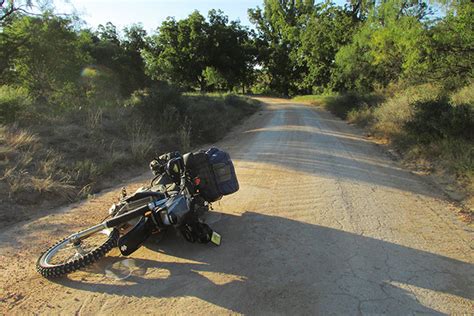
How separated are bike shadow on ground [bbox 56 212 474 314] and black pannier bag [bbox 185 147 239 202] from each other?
559 mm

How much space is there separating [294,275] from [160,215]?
4.93ft

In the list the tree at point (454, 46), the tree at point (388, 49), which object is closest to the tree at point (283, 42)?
the tree at point (388, 49)

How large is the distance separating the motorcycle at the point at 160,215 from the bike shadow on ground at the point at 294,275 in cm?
20

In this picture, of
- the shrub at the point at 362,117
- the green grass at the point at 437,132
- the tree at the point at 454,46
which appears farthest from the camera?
the shrub at the point at 362,117

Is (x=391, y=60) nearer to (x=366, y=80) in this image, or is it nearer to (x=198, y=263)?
(x=366, y=80)

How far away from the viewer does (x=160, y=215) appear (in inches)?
154

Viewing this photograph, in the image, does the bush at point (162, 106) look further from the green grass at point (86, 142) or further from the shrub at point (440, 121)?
the shrub at point (440, 121)

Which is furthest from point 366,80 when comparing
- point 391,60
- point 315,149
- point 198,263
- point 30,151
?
point 198,263

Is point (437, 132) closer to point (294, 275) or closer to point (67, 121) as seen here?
point (294, 275)

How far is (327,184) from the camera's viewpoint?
6.80m

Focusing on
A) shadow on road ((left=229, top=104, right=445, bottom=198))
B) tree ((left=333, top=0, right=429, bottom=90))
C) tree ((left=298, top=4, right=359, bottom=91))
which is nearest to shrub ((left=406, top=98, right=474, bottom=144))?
shadow on road ((left=229, top=104, right=445, bottom=198))

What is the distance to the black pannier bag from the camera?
4.57 m

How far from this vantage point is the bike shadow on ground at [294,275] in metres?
3.24

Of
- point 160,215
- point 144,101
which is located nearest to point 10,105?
point 144,101
